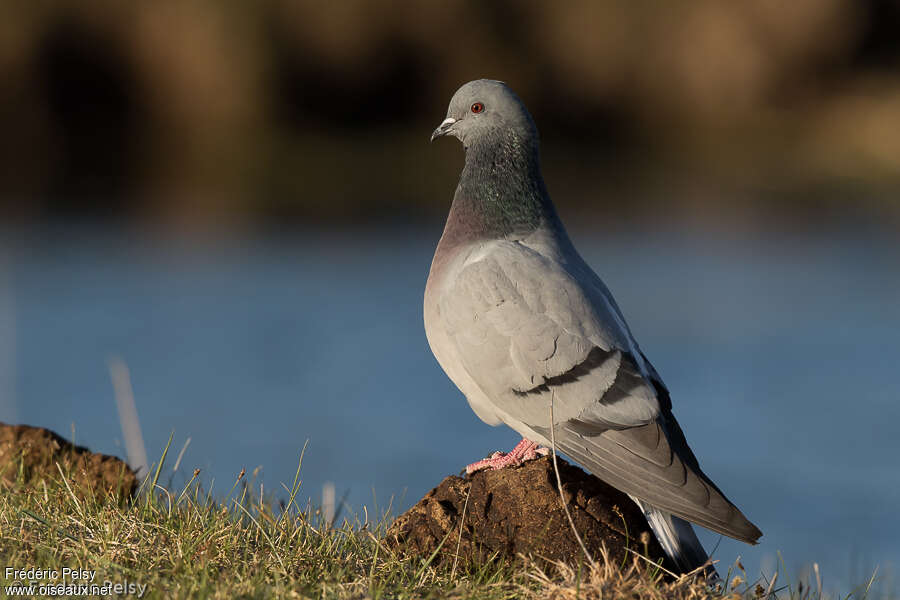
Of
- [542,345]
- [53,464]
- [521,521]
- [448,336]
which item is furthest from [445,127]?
[53,464]

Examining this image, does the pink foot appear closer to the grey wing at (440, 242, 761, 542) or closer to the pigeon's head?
the grey wing at (440, 242, 761, 542)

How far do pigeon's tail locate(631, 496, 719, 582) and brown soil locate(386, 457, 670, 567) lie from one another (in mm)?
82

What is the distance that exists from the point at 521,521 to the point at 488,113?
214 cm

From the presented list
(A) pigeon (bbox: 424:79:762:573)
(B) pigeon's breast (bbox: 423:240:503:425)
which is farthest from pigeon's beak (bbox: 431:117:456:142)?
(B) pigeon's breast (bbox: 423:240:503:425)

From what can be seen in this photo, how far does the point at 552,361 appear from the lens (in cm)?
514

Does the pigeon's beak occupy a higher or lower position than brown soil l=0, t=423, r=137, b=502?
higher

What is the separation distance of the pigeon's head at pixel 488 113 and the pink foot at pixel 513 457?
5.22 feet

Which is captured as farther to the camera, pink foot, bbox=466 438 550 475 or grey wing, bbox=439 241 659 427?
pink foot, bbox=466 438 550 475

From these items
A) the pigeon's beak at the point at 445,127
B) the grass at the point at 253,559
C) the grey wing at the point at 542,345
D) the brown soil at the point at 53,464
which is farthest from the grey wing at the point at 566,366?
the brown soil at the point at 53,464

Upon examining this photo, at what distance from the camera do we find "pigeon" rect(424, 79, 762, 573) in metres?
4.90

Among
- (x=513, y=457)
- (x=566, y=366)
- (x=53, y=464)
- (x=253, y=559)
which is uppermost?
(x=566, y=366)

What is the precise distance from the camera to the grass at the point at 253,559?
14.0ft

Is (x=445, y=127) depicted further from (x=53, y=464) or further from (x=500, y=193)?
(x=53, y=464)

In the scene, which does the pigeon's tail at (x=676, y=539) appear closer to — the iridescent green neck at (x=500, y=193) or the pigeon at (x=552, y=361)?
the pigeon at (x=552, y=361)
